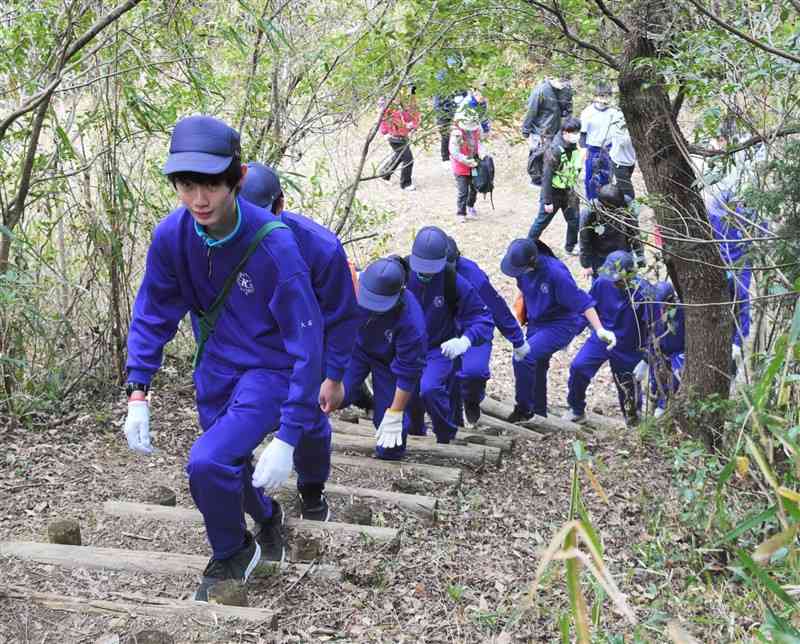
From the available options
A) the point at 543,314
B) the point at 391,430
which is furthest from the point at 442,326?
the point at 543,314

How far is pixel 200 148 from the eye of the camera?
3.60 metres

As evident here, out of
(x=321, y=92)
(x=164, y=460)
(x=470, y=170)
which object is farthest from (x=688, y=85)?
(x=470, y=170)

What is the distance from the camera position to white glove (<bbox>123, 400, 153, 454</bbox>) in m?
3.88

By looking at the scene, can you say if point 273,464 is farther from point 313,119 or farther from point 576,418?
point 576,418

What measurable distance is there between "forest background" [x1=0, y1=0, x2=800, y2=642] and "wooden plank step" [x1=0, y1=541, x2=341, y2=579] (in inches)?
75.7

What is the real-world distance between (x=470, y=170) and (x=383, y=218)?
5552 mm

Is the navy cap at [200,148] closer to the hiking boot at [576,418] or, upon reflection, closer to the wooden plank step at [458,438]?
the wooden plank step at [458,438]

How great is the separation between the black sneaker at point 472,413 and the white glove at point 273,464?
4.61m

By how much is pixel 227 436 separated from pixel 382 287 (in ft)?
7.64

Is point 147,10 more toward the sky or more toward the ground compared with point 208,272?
more toward the sky

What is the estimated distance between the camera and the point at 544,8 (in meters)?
5.98

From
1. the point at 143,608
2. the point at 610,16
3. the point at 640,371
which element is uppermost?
the point at 610,16

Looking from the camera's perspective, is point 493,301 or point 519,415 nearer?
point 493,301

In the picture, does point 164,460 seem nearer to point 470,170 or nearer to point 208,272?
point 208,272
